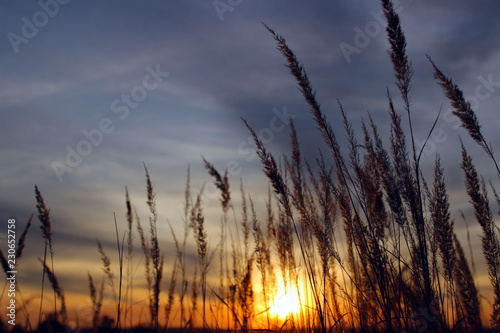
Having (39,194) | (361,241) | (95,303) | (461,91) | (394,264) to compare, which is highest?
(461,91)

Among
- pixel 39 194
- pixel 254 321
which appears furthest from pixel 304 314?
pixel 39 194

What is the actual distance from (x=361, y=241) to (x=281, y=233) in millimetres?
1220

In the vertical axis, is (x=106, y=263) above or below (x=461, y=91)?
below

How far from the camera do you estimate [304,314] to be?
3.78 meters

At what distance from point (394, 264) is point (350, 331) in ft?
2.71

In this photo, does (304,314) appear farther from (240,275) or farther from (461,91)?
(461,91)

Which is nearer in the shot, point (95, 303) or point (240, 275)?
point (95, 303)

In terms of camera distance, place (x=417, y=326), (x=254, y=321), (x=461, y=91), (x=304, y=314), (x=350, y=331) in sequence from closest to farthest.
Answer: (x=417, y=326)
(x=461, y=91)
(x=350, y=331)
(x=254, y=321)
(x=304, y=314)

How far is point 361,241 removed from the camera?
110 inches

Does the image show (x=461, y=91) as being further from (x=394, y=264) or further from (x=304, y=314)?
(x=304, y=314)

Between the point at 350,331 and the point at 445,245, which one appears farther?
the point at 350,331

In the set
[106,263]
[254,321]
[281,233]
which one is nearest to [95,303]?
[106,263]

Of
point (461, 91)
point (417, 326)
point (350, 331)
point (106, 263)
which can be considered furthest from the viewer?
point (106, 263)

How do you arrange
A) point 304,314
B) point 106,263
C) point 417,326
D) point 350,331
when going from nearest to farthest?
1. point 417,326
2. point 350,331
3. point 304,314
4. point 106,263
